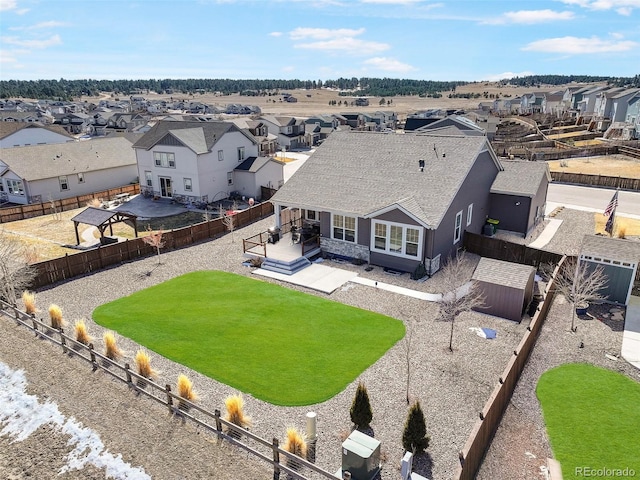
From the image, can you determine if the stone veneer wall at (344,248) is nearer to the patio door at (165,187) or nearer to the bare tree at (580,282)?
the bare tree at (580,282)

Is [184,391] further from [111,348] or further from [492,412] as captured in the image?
[492,412]

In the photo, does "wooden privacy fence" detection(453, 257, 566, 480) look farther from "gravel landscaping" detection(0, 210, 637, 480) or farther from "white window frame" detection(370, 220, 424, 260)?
"white window frame" detection(370, 220, 424, 260)

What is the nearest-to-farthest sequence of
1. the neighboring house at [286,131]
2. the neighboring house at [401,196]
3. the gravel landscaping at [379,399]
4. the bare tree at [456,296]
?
1. the gravel landscaping at [379,399]
2. the bare tree at [456,296]
3. the neighboring house at [401,196]
4. the neighboring house at [286,131]

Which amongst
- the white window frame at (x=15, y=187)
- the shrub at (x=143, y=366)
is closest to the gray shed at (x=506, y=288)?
the shrub at (x=143, y=366)

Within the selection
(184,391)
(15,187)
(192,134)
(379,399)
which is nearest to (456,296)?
(379,399)

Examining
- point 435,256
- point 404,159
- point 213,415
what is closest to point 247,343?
point 213,415
